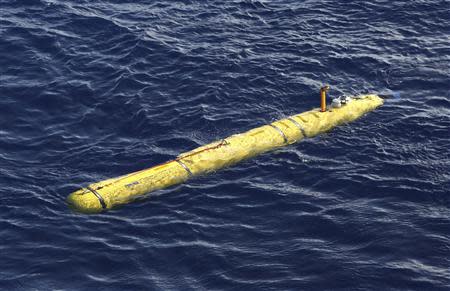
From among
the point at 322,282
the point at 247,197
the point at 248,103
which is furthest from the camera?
the point at 248,103

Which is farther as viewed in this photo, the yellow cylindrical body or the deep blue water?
the yellow cylindrical body

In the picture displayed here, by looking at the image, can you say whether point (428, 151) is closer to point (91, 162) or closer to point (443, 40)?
point (443, 40)

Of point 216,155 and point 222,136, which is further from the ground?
point 222,136

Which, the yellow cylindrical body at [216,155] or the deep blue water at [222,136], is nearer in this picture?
the deep blue water at [222,136]

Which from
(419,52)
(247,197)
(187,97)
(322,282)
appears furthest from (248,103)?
(322,282)
